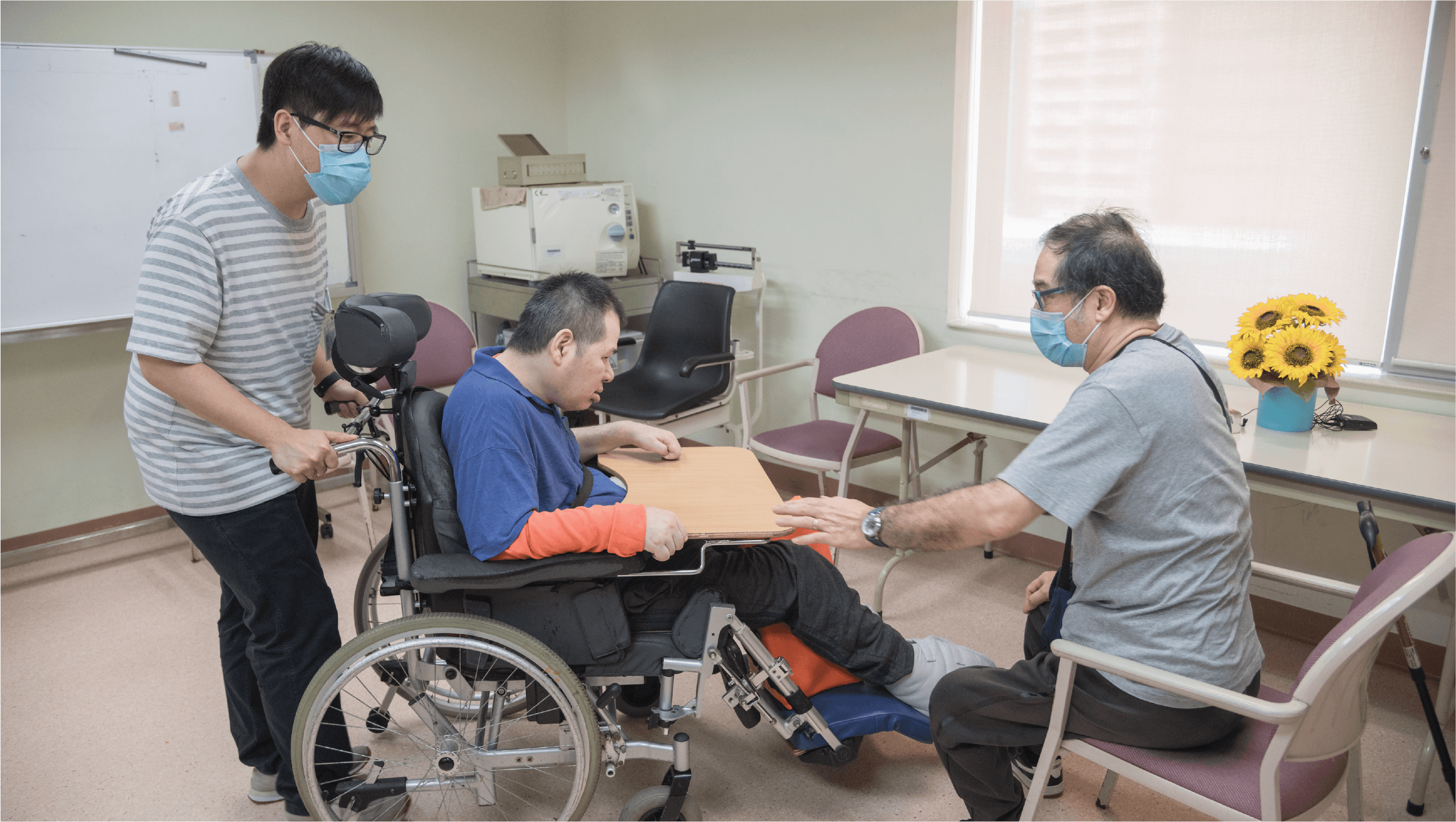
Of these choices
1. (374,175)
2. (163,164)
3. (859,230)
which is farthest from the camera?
(374,175)

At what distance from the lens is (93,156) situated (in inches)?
125

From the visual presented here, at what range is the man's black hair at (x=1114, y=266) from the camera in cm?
150

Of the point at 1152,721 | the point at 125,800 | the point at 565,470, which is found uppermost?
the point at 565,470

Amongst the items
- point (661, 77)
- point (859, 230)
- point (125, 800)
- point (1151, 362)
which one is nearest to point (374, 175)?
point (661, 77)

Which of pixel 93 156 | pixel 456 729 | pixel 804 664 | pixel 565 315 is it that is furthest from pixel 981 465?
pixel 93 156

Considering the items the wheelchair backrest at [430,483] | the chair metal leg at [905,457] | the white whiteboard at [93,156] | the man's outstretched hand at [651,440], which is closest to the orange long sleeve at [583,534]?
the wheelchair backrest at [430,483]

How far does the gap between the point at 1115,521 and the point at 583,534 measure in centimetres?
84

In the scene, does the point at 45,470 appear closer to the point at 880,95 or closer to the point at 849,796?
the point at 849,796

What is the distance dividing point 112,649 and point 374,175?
2.14m

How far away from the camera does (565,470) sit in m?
1.78

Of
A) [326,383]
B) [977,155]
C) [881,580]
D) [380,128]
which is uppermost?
[380,128]

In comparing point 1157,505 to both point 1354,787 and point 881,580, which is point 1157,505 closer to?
point 1354,787

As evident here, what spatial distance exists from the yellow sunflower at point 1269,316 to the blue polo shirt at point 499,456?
165 centimetres

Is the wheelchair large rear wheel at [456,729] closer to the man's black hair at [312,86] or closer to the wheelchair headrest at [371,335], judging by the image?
the wheelchair headrest at [371,335]
